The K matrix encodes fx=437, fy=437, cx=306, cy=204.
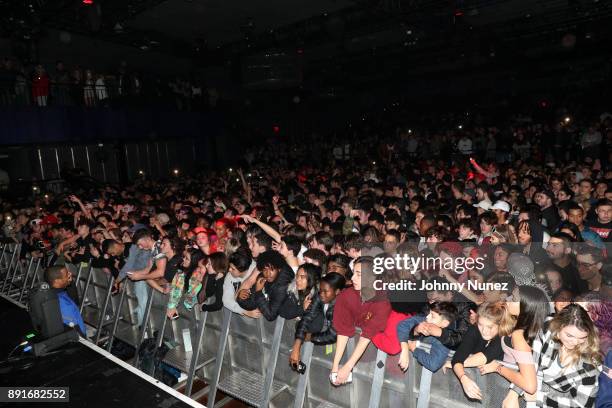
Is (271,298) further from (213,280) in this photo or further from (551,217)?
(551,217)

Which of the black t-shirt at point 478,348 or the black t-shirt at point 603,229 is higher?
the black t-shirt at point 603,229

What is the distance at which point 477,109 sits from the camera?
21.2 m

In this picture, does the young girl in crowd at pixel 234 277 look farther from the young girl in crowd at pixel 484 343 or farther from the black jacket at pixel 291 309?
the young girl in crowd at pixel 484 343

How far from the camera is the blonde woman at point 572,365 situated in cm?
239

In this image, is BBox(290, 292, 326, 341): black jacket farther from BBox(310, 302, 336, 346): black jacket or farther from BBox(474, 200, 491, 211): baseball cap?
BBox(474, 200, 491, 211): baseball cap

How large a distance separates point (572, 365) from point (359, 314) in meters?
1.31

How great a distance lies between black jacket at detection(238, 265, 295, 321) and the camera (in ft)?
11.7

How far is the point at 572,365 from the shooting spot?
7.93ft

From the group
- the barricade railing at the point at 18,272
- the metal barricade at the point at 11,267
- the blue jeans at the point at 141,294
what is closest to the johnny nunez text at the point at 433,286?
the blue jeans at the point at 141,294

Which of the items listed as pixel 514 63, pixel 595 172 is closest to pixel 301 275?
pixel 595 172

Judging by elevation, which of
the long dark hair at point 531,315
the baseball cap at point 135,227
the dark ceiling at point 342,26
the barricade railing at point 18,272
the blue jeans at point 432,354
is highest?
the dark ceiling at point 342,26

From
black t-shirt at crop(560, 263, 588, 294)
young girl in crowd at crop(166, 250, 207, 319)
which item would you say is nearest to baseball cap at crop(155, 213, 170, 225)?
young girl in crowd at crop(166, 250, 207, 319)

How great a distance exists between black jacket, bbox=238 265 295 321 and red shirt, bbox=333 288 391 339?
1.87ft

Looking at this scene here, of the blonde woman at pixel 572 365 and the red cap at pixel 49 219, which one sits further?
the red cap at pixel 49 219
